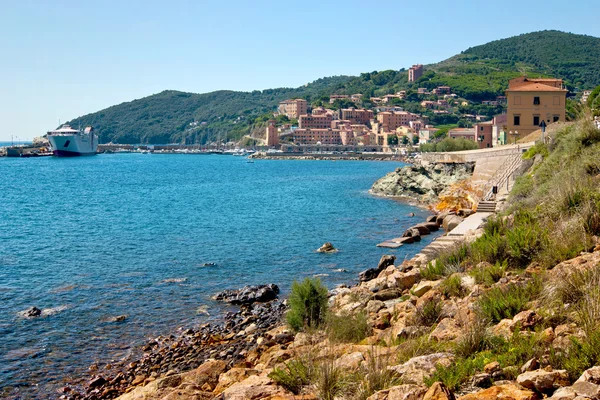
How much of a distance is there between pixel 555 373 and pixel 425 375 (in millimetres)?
1137

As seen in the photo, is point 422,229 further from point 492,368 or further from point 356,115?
point 356,115

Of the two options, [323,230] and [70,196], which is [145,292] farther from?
[70,196]

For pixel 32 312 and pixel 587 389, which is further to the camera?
pixel 32 312

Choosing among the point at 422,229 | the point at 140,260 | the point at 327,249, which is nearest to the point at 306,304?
the point at 327,249

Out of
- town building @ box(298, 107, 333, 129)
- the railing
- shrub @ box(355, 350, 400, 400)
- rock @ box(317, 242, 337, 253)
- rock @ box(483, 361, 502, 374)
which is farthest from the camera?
town building @ box(298, 107, 333, 129)

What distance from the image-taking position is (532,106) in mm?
40594

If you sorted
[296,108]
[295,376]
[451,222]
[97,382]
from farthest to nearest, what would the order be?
[296,108]
[451,222]
[97,382]
[295,376]

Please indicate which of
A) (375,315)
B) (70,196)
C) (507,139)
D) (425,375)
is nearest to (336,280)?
(375,315)

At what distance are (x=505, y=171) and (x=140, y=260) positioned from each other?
18047mm

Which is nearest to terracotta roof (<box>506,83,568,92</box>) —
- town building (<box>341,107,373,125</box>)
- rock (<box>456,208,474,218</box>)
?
rock (<box>456,208,474,218</box>)

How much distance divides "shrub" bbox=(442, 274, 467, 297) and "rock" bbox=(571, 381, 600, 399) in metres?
4.33

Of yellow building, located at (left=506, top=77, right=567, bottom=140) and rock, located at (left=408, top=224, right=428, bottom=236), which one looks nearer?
rock, located at (left=408, top=224, right=428, bottom=236)

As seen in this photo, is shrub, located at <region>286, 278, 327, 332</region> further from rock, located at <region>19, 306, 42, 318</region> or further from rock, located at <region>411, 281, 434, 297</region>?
rock, located at <region>19, 306, 42, 318</region>

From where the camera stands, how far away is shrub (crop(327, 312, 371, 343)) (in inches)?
306
